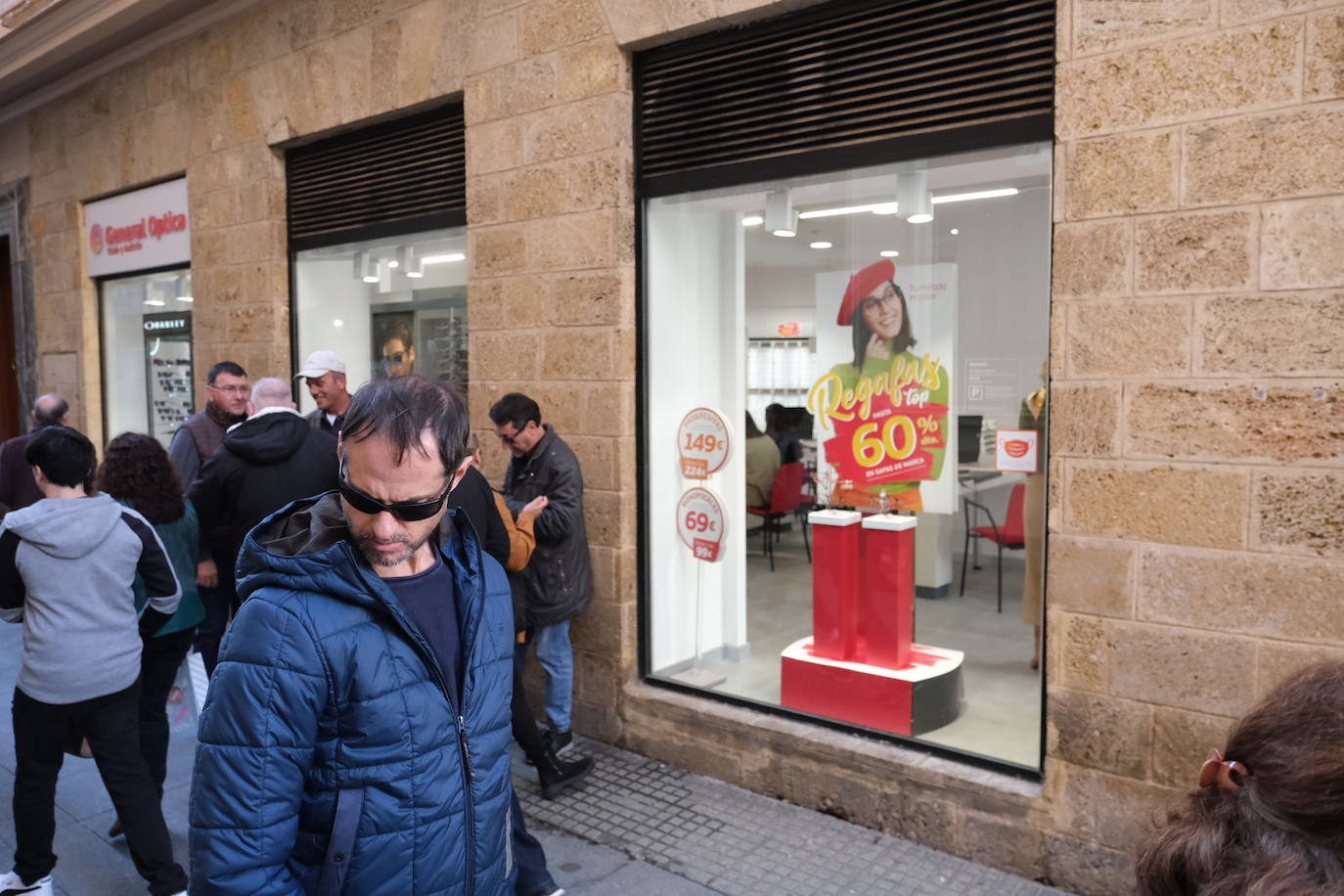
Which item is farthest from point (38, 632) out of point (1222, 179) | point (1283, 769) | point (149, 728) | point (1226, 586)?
point (1222, 179)

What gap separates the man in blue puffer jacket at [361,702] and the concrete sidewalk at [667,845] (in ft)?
7.26

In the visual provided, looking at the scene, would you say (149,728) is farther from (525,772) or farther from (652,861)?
(652,861)

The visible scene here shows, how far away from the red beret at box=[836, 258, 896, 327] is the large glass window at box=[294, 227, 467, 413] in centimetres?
264

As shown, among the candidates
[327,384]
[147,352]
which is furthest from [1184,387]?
[147,352]

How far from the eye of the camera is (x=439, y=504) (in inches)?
76.2

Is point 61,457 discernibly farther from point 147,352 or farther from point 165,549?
point 147,352

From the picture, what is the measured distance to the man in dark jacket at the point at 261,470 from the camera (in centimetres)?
454

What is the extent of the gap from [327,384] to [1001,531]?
3631 mm

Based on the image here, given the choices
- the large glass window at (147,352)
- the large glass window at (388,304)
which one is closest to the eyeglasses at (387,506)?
the large glass window at (388,304)

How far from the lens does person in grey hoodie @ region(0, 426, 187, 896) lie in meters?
3.42

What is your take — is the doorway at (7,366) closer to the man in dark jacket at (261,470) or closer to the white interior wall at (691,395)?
the man in dark jacket at (261,470)

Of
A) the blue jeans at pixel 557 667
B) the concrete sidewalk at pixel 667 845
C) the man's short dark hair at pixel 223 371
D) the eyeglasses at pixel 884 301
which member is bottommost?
the concrete sidewalk at pixel 667 845

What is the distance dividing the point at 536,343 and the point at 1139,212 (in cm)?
312

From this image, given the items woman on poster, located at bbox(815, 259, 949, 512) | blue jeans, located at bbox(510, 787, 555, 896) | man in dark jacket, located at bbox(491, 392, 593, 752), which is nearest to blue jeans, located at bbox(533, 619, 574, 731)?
man in dark jacket, located at bbox(491, 392, 593, 752)
